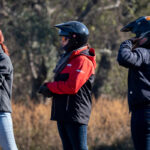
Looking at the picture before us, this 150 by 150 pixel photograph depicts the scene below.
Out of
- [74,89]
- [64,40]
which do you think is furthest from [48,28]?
[74,89]

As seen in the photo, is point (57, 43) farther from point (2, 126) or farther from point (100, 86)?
point (2, 126)

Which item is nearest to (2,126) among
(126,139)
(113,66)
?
(126,139)

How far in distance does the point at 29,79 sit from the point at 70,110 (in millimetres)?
7884

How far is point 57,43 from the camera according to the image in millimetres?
9375

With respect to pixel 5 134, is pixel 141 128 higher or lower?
higher

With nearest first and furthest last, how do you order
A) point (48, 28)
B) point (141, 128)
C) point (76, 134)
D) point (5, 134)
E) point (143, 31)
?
1. point (141, 128)
2. point (143, 31)
3. point (76, 134)
4. point (5, 134)
5. point (48, 28)

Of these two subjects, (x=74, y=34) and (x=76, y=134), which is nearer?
(x=76, y=134)

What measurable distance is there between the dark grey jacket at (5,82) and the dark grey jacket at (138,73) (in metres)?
1.13

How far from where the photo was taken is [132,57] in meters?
2.89

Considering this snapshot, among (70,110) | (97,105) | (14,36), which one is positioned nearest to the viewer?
(70,110)

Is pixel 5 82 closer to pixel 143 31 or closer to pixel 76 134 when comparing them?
pixel 76 134

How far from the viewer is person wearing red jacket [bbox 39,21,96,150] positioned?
320 centimetres

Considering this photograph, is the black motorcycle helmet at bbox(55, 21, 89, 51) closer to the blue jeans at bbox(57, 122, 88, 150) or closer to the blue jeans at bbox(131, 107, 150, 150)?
the blue jeans at bbox(57, 122, 88, 150)

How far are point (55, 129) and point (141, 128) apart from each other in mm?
3807
